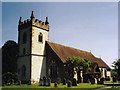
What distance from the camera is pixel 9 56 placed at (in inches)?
1298

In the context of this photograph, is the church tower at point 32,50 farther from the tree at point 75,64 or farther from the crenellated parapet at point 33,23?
the tree at point 75,64

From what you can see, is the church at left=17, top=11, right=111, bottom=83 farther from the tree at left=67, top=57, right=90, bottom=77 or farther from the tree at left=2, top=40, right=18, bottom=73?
the tree at left=67, top=57, right=90, bottom=77

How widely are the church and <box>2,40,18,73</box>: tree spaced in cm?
115

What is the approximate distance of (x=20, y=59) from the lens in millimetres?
33562

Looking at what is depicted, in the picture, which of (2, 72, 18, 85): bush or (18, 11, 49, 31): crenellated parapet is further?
(18, 11, 49, 31): crenellated parapet

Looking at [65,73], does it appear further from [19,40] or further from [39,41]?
[19,40]

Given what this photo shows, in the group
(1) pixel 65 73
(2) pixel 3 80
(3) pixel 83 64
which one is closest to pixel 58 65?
A: (1) pixel 65 73

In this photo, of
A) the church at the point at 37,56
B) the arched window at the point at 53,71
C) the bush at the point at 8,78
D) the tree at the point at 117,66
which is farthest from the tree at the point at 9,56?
the tree at the point at 117,66

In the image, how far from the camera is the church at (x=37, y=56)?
30.8 m

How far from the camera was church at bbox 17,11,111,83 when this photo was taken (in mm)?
30797

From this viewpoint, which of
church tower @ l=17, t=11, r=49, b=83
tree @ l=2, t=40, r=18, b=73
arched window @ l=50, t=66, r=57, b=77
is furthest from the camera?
tree @ l=2, t=40, r=18, b=73

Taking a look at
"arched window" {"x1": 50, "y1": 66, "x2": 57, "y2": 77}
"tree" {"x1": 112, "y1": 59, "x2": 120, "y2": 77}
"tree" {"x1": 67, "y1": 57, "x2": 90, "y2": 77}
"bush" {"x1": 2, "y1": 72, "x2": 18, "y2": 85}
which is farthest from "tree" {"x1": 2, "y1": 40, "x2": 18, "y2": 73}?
"tree" {"x1": 112, "y1": 59, "x2": 120, "y2": 77}

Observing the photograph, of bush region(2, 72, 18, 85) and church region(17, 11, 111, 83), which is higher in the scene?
church region(17, 11, 111, 83)

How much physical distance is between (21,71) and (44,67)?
5.40 m
